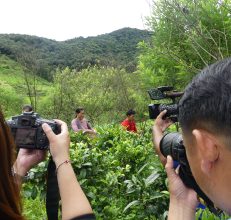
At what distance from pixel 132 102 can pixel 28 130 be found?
15.5m

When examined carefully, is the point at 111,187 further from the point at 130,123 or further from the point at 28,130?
the point at 130,123

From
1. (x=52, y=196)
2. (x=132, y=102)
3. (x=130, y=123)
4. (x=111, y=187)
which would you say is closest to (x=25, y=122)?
(x=52, y=196)

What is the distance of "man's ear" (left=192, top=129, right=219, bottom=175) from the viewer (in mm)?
883

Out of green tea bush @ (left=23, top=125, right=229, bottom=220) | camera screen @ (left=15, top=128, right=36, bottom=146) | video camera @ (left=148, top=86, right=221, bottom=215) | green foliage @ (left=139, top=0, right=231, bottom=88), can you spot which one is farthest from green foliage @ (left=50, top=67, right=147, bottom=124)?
camera screen @ (left=15, top=128, right=36, bottom=146)

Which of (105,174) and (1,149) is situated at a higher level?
(1,149)

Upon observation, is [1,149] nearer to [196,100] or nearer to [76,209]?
[76,209]

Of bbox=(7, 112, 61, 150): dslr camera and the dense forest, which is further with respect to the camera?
the dense forest

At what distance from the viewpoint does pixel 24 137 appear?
168cm

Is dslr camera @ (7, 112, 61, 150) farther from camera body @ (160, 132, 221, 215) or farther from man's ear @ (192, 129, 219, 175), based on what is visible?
man's ear @ (192, 129, 219, 175)

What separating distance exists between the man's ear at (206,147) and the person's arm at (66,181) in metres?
0.50

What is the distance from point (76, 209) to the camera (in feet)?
4.19

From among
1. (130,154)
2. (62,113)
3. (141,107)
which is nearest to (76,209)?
(130,154)

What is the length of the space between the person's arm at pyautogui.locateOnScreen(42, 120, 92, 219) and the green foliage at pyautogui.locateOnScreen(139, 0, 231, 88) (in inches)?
144

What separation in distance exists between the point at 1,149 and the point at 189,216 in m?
0.63
